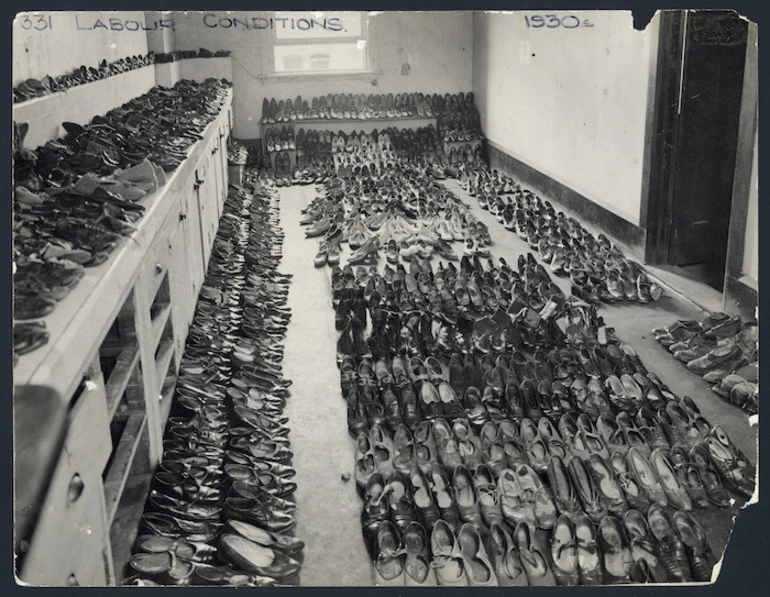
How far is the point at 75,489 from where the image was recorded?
2.23 meters

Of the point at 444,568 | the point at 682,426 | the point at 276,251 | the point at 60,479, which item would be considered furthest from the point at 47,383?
the point at 276,251

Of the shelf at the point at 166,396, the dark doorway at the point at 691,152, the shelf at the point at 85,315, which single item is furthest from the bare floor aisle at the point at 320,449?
the dark doorway at the point at 691,152

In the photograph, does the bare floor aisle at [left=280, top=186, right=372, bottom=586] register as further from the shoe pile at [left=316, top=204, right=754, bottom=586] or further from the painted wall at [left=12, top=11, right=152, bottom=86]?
the painted wall at [left=12, top=11, right=152, bottom=86]

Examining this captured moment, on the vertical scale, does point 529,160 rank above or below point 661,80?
below

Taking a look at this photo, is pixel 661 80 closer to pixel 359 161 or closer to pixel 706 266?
pixel 706 266

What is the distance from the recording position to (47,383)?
1983mm

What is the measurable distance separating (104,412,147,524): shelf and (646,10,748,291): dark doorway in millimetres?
4867

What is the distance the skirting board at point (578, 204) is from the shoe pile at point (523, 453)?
2.16 metres

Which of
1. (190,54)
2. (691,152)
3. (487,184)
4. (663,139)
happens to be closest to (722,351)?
(691,152)

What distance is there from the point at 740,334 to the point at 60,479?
4.27 metres

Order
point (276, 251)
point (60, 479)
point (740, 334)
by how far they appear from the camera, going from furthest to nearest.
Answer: point (276, 251) < point (740, 334) < point (60, 479)

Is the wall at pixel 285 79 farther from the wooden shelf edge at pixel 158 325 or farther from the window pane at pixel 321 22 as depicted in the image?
the wooden shelf edge at pixel 158 325

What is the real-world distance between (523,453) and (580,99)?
554cm

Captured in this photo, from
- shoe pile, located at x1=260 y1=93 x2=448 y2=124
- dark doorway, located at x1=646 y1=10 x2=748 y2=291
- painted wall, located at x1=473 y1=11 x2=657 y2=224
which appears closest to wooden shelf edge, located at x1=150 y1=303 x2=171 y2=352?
A: painted wall, located at x1=473 y1=11 x2=657 y2=224
